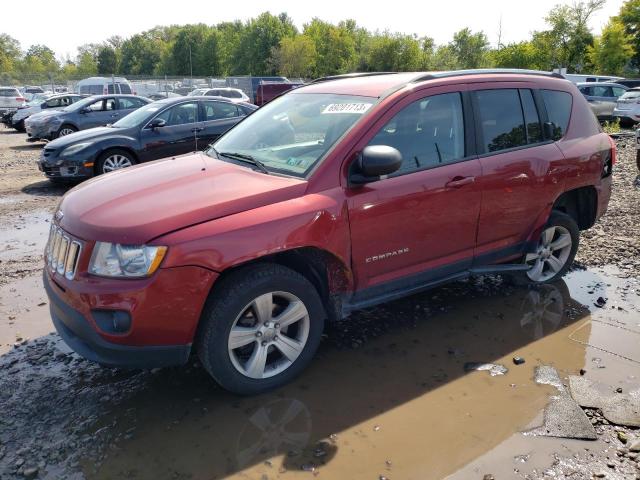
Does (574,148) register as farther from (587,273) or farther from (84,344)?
(84,344)

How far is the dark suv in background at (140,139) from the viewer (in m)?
9.33

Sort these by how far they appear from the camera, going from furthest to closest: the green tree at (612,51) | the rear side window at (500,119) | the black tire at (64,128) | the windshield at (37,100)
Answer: the green tree at (612,51) → the windshield at (37,100) → the black tire at (64,128) → the rear side window at (500,119)

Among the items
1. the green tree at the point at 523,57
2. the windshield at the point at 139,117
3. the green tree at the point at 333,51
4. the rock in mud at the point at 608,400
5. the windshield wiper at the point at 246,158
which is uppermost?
the green tree at the point at 333,51

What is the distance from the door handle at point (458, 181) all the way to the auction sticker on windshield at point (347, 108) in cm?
80

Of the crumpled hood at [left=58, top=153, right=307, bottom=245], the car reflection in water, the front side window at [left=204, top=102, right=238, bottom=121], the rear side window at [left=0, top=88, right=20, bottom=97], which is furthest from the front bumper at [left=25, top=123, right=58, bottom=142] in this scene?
the car reflection in water

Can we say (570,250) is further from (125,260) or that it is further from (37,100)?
(37,100)

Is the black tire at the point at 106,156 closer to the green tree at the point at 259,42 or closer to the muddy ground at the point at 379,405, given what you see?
the muddy ground at the point at 379,405

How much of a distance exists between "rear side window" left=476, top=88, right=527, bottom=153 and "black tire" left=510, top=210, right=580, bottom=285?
82 cm

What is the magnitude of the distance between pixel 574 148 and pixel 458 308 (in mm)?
1755

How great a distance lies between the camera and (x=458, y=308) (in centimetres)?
462

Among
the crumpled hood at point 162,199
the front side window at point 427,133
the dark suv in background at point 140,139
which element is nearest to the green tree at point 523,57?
the dark suv in background at point 140,139

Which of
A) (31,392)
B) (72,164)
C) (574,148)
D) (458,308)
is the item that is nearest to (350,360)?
(458,308)

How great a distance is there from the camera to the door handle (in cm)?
382

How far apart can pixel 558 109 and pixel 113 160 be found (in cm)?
760
